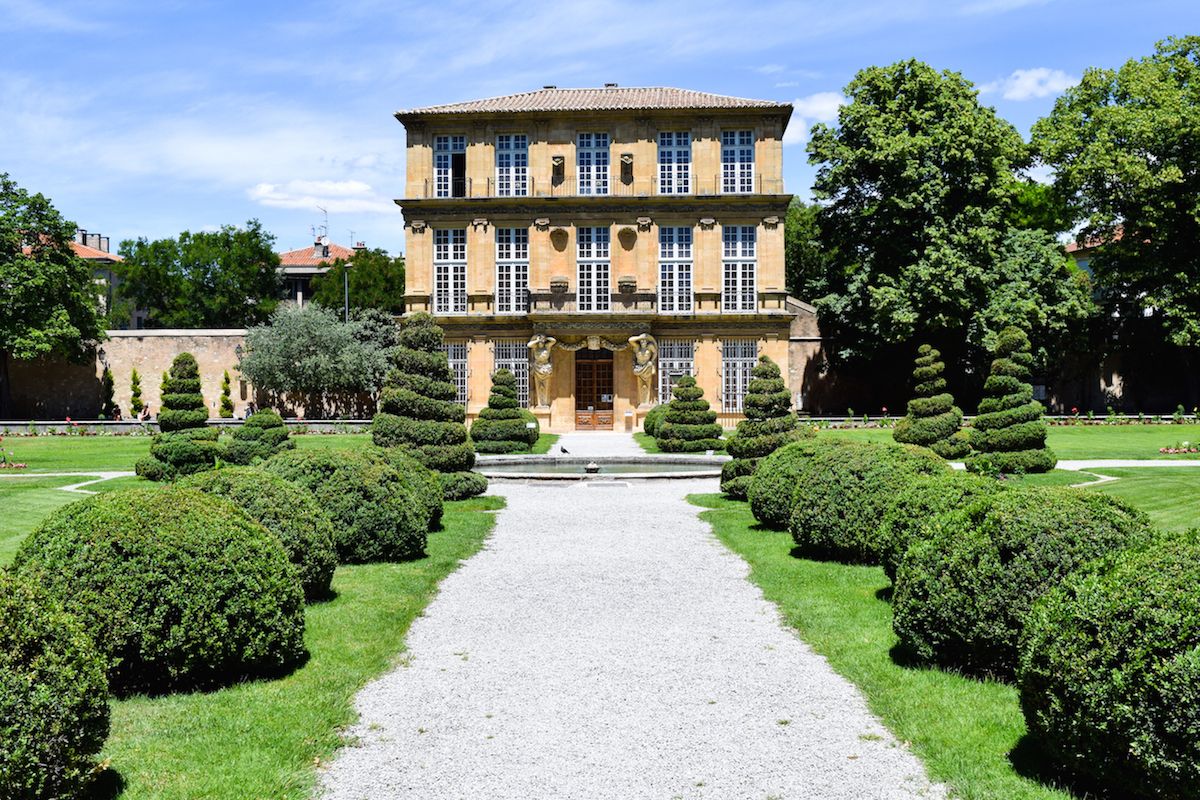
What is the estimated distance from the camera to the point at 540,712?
7172mm

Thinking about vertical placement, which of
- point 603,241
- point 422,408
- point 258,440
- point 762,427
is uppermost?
point 603,241

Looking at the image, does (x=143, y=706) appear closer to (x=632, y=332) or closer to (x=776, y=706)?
(x=776, y=706)

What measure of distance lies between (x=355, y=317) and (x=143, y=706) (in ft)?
160

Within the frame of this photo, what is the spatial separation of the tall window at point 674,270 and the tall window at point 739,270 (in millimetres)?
1650

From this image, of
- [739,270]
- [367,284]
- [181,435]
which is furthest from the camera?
[367,284]

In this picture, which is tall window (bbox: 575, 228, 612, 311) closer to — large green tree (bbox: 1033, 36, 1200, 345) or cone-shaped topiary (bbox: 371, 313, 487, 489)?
large green tree (bbox: 1033, 36, 1200, 345)

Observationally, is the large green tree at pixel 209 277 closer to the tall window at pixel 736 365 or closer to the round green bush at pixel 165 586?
the tall window at pixel 736 365

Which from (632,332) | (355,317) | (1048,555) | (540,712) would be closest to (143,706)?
(540,712)

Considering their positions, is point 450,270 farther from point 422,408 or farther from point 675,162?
point 422,408

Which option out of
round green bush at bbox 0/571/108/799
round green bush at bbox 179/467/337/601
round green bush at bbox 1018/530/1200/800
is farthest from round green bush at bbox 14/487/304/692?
round green bush at bbox 1018/530/1200/800

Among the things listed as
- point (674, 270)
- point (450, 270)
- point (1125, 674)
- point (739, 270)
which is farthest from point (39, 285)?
point (1125, 674)

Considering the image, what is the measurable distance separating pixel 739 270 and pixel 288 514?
3668 centimetres

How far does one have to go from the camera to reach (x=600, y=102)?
4616 cm

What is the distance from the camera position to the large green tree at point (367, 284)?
63688 mm
